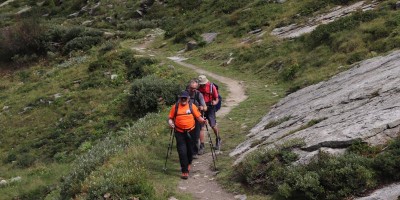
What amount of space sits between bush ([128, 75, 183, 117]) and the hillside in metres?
0.06

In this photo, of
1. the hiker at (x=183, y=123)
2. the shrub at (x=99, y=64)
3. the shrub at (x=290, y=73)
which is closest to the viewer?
the hiker at (x=183, y=123)

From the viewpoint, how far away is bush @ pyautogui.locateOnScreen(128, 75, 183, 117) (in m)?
21.3

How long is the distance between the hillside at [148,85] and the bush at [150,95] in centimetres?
6

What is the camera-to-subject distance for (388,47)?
19234mm

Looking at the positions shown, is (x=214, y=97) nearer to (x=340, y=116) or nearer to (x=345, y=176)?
(x=340, y=116)

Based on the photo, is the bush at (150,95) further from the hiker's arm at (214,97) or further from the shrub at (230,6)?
the shrub at (230,6)

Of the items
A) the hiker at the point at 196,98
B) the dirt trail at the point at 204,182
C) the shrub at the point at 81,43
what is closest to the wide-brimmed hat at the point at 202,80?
the hiker at the point at 196,98

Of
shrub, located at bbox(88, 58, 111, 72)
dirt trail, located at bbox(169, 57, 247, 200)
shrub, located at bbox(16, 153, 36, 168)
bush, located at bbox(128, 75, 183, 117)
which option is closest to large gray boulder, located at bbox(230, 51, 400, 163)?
dirt trail, located at bbox(169, 57, 247, 200)

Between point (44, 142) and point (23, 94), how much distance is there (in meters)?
10.8

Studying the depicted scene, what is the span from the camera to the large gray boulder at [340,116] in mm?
8805

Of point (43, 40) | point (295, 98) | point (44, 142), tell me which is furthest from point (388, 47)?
point (43, 40)

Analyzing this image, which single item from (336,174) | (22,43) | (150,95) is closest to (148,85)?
(150,95)

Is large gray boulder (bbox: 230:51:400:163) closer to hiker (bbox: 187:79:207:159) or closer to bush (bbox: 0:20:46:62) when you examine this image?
hiker (bbox: 187:79:207:159)

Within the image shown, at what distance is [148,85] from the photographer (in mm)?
22297
